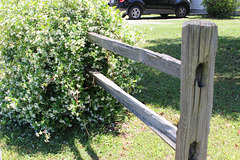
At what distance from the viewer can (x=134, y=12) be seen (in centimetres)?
1483

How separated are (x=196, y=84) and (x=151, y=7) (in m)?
14.8

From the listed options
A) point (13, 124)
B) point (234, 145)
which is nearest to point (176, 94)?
point (234, 145)

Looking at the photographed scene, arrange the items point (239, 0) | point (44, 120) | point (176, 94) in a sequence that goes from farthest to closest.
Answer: point (239, 0), point (176, 94), point (44, 120)

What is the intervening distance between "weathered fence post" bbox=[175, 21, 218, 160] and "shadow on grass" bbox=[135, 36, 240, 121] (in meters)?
2.87

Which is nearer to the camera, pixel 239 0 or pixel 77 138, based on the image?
pixel 77 138

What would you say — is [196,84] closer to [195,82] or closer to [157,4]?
[195,82]

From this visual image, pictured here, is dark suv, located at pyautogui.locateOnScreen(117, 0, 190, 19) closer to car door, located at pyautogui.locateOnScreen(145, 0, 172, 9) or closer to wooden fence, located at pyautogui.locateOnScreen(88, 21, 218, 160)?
car door, located at pyautogui.locateOnScreen(145, 0, 172, 9)

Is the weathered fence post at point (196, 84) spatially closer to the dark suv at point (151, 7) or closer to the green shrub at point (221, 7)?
the dark suv at point (151, 7)

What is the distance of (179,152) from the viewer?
176 cm

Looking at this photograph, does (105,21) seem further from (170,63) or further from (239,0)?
(239,0)

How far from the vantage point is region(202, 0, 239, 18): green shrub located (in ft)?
51.5

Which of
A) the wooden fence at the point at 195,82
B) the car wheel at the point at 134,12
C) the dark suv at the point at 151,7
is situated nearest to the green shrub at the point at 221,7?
the dark suv at the point at 151,7

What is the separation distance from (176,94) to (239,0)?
15.2 meters

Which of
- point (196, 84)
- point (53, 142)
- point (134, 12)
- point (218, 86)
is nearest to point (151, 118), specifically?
point (196, 84)
